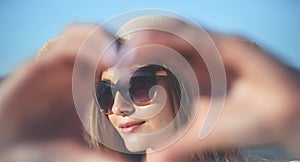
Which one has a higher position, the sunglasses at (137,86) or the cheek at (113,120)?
the sunglasses at (137,86)

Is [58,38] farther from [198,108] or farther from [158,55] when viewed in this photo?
[198,108]

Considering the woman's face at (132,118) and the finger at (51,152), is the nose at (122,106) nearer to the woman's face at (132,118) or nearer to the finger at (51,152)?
the woman's face at (132,118)

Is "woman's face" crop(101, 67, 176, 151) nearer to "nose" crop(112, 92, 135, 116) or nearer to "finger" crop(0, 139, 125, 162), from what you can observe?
"nose" crop(112, 92, 135, 116)

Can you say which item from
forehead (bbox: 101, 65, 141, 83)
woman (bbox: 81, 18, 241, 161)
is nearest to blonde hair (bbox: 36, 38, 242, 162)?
woman (bbox: 81, 18, 241, 161)

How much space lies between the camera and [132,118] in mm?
1650

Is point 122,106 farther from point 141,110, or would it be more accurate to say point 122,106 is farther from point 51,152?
point 51,152

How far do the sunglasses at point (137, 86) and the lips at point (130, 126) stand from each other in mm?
81

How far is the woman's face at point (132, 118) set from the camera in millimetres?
1642

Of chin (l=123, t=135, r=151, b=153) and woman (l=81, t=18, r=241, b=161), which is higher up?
woman (l=81, t=18, r=241, b=161)

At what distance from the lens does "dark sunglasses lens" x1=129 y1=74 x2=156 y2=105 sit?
162 cm

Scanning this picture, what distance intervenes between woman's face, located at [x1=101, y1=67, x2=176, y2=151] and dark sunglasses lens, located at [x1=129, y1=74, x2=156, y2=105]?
3cm

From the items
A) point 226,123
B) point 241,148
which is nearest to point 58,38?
point 226,123

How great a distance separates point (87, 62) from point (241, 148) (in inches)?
28.9

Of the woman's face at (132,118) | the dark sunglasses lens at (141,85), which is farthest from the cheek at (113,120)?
the dark sunglasses lens at (141,85)
